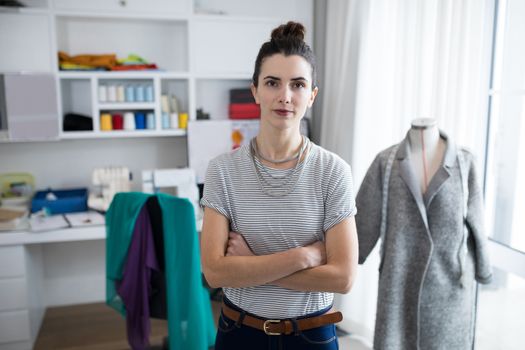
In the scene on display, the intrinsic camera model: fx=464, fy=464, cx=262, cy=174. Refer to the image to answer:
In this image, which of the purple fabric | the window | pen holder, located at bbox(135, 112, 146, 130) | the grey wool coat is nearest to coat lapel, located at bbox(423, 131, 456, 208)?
the grey wool coat

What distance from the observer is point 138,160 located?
11.2 feet

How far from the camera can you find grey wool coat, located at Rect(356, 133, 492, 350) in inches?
64.6

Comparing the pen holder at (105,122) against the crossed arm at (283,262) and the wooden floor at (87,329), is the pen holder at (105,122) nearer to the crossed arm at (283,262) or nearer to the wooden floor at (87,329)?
the wooden floor at (87,329)

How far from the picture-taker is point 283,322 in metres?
1.15

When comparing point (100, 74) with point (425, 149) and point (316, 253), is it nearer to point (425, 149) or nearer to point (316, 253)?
point (425, 149)

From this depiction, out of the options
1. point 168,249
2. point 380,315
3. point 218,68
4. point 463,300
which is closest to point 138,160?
point 218,68

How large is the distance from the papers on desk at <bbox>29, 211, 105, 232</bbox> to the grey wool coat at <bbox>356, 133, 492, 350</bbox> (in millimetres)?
1829

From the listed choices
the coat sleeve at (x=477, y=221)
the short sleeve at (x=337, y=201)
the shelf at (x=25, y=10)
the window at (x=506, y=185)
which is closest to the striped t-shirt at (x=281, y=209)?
the short sleeve at (x=337, y=201)

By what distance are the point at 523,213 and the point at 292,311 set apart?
1.27m

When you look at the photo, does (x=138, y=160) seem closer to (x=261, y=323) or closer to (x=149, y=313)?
(x=149, y=313)

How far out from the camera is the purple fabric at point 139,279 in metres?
2.23

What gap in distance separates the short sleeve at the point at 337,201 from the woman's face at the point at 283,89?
0.59ft

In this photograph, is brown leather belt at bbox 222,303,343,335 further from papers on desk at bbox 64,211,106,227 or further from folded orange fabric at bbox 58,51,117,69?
folded orange fabric at bbox 58,51,117,69

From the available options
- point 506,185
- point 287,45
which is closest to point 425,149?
point 506,185
